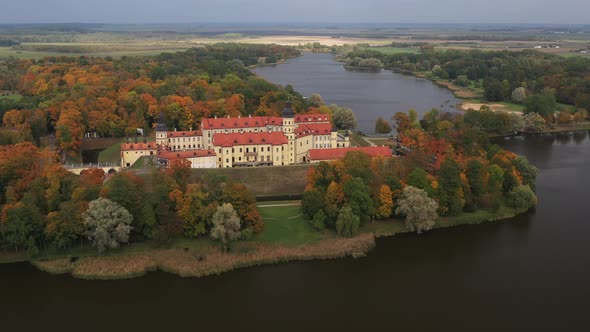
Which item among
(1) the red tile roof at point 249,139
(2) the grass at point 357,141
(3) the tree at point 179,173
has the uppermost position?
(1) the red tile roof at point 249,139

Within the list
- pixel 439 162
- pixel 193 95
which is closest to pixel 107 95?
pixel 193 95

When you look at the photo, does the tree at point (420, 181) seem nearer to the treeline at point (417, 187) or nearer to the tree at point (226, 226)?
the treeline at point (417, 187)

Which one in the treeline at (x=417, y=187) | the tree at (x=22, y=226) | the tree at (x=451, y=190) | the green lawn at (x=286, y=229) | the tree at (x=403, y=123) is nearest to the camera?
the tree at (x=22, y=226)

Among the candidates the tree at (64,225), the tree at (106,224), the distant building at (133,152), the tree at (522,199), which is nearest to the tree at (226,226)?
the tree at (106,224)

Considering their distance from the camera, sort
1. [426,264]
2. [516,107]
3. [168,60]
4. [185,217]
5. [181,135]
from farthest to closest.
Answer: [168,60] → [516,107] → [181,135] → [185,217] → [426,264]

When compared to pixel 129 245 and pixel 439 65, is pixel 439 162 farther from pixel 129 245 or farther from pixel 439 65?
pixel 439 65

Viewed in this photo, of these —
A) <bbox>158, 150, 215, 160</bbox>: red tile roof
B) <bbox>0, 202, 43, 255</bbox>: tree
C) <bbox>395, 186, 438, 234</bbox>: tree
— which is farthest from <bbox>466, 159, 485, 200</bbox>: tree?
<bbox>0, 202, 43, 255</bbox>: tree

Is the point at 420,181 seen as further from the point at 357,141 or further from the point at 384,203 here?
the point at 357,141

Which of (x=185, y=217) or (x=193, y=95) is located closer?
(x=185, y=217)
